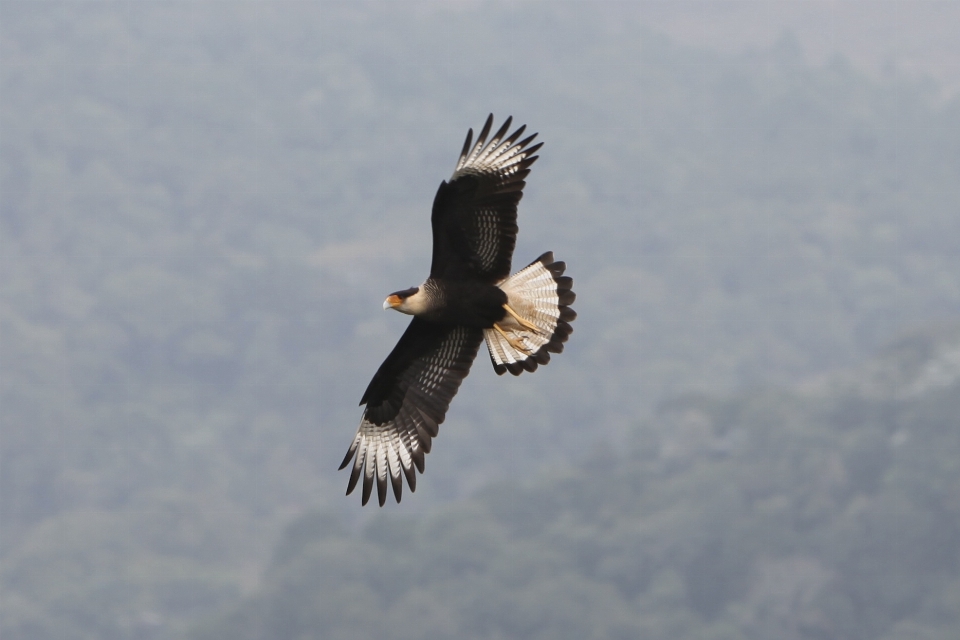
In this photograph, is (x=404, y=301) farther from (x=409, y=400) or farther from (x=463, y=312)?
(x=409, y=400)

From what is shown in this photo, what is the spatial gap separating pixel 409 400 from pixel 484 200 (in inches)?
83.4

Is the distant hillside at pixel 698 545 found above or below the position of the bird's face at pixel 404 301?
above

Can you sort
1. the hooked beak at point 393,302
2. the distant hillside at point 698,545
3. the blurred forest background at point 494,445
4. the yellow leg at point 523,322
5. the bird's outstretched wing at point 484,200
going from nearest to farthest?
the bird's outstretched wing at point 484,200, the hooked beak at point 393,302, the yellow leg at point 523,322, the distant hillside at point 698,545, the blurred forest background at point 494,445

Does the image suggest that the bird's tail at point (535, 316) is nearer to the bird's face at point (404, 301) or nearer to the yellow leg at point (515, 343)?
the yellow leg at point (515, 343)

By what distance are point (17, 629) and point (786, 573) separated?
5390cm

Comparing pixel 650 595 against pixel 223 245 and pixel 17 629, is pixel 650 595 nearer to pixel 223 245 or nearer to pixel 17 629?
pixel 17 629

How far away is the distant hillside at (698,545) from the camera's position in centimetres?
8862

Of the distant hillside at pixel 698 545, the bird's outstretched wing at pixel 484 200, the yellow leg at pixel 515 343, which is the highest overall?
the distant hillside at pixel 698 545

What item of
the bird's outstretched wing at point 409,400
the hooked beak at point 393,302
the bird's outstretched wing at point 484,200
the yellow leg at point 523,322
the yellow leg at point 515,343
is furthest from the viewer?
the bird's outstretched wing at point 409,400

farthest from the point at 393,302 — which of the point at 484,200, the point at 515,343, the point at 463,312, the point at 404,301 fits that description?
the point at 515,343

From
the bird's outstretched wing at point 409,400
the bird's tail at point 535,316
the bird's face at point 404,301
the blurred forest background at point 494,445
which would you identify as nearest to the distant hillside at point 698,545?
the blurred forest background at point 494,445

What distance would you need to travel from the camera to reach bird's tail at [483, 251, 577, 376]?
42.7 feet

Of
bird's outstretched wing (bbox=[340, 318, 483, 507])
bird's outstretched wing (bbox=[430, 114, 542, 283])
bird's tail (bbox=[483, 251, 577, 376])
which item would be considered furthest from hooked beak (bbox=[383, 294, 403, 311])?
bird's tail (bbox=[483, 251, 577, 376])

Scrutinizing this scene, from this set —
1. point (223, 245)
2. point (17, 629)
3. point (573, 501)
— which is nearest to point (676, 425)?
point (573, 501)
